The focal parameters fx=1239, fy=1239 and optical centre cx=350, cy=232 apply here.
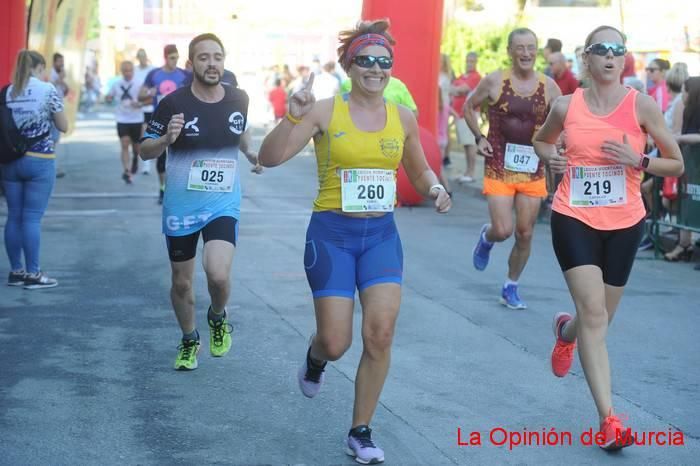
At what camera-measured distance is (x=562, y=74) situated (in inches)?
604

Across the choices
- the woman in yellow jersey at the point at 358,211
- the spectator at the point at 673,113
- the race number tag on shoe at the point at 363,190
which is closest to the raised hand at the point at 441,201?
the woman in yellow jersey at the point at 358,211

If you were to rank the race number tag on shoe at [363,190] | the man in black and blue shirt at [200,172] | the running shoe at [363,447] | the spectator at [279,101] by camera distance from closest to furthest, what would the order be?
the running shoe at [363,447]
the race number tag on shoe at [363,190]
the man in black and blue shirt at [200,172]
the spectator at [279,101]

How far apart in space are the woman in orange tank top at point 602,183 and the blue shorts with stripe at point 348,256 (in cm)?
94

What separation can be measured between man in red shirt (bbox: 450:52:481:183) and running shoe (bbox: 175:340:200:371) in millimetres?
12013

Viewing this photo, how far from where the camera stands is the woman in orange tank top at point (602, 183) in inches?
230

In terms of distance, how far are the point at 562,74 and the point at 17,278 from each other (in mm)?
7677

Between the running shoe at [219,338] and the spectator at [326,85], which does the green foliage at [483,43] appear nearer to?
the spectator at [326,85]

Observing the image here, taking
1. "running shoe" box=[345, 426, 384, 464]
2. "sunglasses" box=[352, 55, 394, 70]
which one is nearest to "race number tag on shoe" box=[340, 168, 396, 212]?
"sunglasses" box=[352, 55, 394, 70]

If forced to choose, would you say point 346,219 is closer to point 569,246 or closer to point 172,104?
point 569,246

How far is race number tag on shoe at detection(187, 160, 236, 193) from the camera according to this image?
7105mm

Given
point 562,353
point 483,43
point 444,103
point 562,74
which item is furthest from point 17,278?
point 483,43

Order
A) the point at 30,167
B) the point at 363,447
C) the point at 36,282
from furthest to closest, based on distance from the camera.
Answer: the point at 36,282
the point at 30,167
the point at 363,447

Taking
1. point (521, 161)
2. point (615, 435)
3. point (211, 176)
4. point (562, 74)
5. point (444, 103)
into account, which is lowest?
point (615, 435)

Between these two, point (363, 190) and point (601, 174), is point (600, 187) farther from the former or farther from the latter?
point (363, 190)
